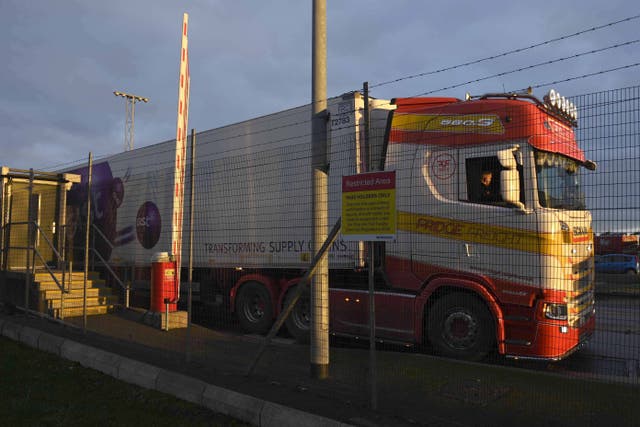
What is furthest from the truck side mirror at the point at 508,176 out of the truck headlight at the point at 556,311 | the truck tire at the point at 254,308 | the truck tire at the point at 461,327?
the truck tire at the point at 254,308

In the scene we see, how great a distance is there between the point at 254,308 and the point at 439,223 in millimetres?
4010

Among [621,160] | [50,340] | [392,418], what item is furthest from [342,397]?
[50,340]

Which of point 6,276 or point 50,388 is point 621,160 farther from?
point 6,276

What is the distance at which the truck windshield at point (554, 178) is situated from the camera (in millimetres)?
6051

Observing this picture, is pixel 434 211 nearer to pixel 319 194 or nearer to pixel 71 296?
pixel 319 194

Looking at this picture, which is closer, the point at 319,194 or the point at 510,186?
the point at 319,194

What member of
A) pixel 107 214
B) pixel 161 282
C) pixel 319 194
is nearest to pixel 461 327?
pixel 319 194

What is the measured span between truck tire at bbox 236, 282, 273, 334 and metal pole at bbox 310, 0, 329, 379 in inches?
118

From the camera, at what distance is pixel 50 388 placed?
564 cm

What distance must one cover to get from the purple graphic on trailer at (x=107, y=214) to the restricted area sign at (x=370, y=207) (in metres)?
6.58

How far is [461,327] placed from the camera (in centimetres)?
644

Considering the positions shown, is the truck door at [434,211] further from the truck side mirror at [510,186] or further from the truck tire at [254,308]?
the truck tire at [254,308]

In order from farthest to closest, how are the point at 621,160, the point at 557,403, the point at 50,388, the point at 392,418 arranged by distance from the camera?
1. the point at 50,388
2. the point at 557,403
3. the point at 392,418
4. the point at 621,160

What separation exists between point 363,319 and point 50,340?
182 inches
